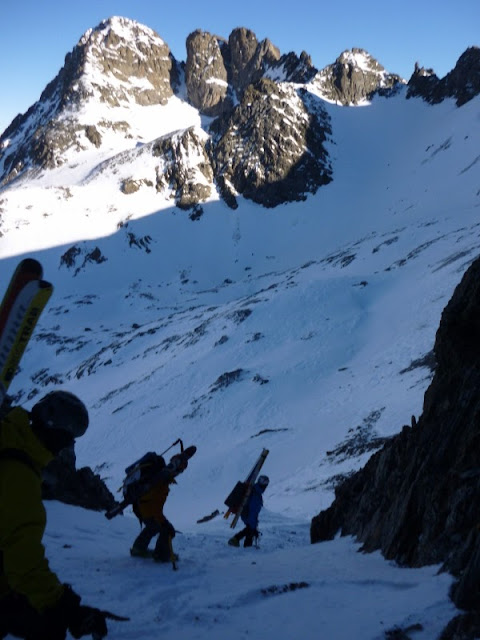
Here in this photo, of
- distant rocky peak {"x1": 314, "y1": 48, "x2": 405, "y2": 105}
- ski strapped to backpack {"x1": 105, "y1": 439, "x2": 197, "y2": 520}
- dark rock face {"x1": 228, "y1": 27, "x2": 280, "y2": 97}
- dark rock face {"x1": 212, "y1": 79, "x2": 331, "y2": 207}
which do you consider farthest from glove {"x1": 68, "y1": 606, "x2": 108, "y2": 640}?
dark rock face {"x1": 228, "y1": 27, "x2": 280, "y2": 97}

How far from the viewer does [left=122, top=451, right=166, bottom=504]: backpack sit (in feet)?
24.2

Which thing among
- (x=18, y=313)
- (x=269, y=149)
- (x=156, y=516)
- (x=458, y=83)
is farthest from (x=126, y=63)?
(x=18, y=313)

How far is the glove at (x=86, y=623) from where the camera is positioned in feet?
10.3

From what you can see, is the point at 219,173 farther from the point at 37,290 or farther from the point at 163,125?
the point at 37,290

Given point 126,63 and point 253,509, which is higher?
A: point 126,63

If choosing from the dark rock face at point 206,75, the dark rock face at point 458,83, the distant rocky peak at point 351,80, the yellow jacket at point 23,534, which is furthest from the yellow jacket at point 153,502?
the dark rock face at point 206,75

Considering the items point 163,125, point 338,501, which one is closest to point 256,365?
point 338,501

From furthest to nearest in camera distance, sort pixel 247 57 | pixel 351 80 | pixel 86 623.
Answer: pixel 247 57
pixel 351 80
pixel 86 623

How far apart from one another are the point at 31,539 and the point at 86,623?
655 millimetres

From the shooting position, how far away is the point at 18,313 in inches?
163

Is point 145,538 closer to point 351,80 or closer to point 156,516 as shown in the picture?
point 156,516

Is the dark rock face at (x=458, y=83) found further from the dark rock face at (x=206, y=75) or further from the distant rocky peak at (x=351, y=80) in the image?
the dark rock face at (x=206, y=75)

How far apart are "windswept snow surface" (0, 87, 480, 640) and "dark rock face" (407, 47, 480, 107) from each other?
10426mm

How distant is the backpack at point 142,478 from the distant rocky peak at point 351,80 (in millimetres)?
161863
